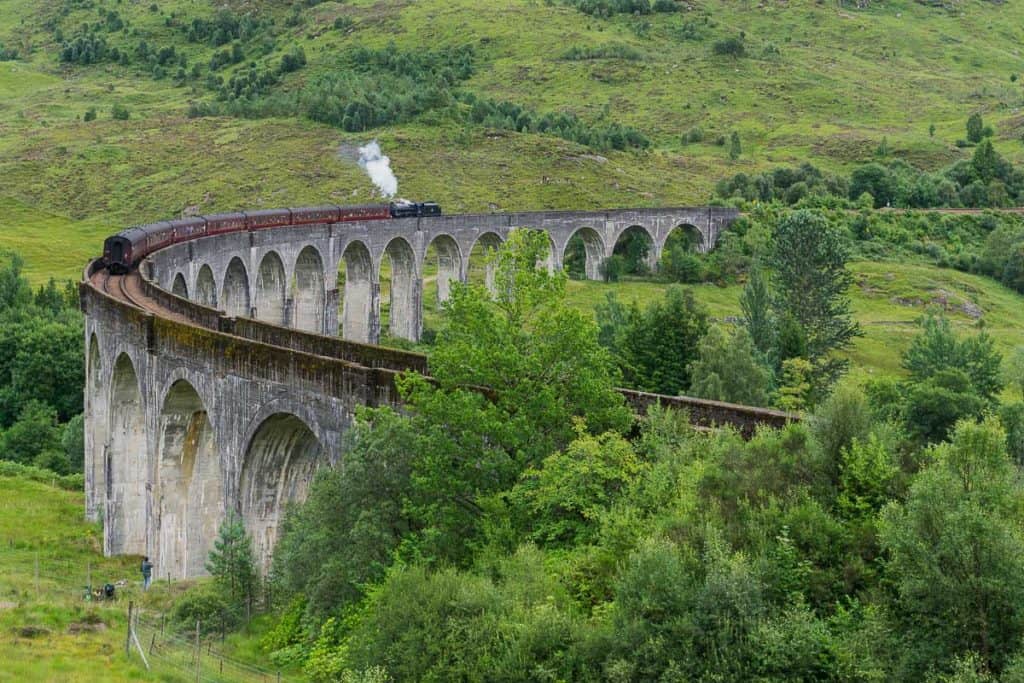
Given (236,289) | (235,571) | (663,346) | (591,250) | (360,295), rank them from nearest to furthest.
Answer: (235,571)
(663,346)
(236,289)
(360,295)
(591,250)

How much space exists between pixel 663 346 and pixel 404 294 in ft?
109

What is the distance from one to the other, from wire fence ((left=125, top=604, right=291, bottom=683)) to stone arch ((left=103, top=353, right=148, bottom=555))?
45.5 ft

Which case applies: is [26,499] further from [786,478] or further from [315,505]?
[786,478]

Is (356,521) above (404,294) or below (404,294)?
above

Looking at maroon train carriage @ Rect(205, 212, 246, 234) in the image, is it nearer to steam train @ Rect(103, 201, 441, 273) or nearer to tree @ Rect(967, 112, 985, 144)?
steam train @ Rect(103, 201, 441, 273)

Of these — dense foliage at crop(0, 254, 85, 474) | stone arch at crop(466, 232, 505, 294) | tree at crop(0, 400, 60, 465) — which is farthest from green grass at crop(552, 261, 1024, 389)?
tree at crop(0, 400, 60, 465)

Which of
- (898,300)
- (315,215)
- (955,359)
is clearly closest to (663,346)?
(955,359)

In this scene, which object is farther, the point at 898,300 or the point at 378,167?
the point at 378,167

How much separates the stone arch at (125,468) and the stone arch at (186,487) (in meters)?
3.01

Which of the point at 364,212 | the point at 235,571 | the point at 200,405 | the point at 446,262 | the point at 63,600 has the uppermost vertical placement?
the point at 364,212

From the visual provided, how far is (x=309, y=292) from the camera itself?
79125 millimetres

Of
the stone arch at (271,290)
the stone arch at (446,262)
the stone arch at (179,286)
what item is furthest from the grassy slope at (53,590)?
the stone arch at (446,262)

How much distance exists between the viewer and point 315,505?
26.7m

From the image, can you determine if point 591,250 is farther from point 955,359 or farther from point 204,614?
point 204,614
